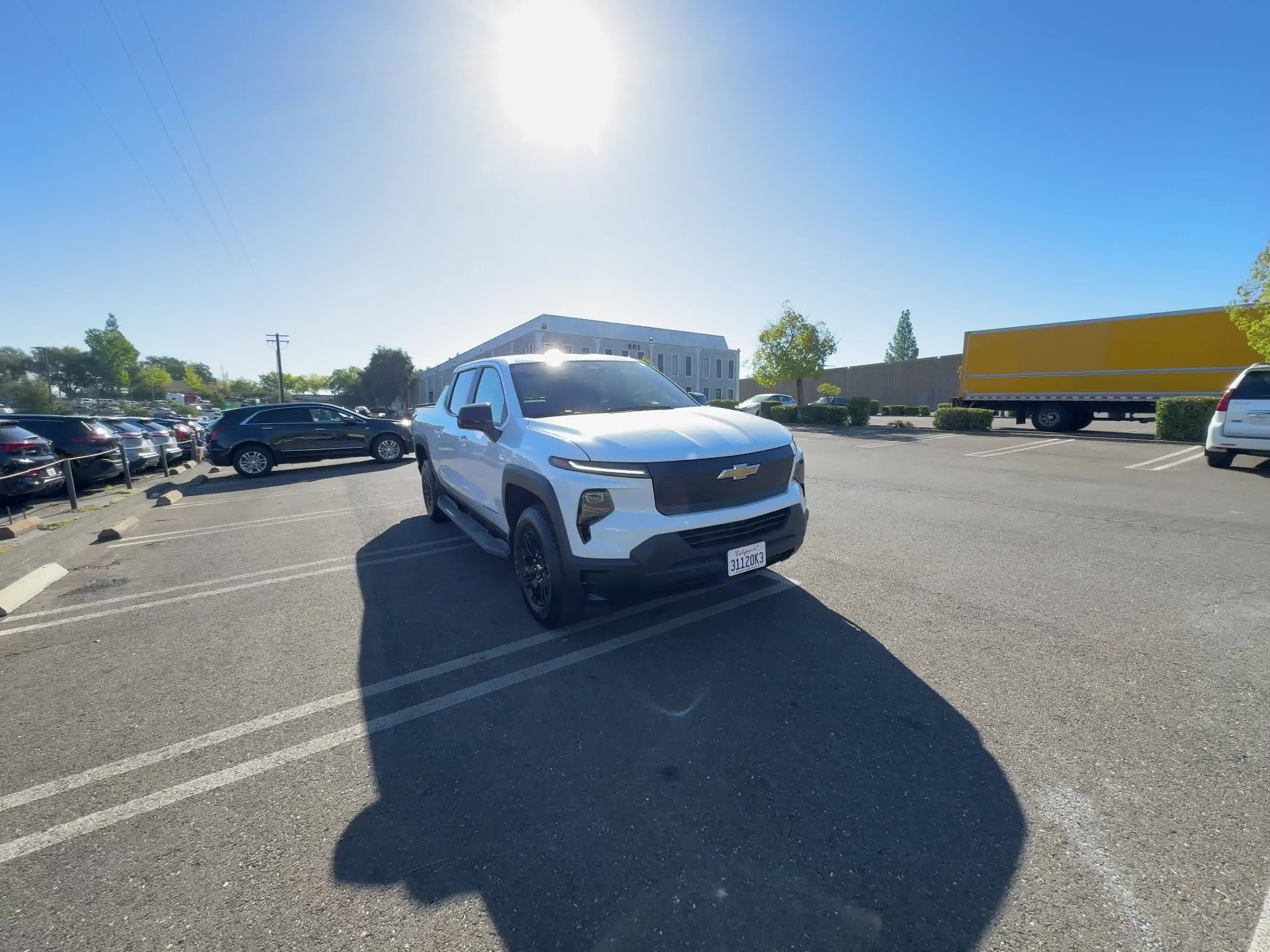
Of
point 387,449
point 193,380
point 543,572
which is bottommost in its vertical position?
point 543,572

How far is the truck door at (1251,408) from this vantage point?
8.93 meters

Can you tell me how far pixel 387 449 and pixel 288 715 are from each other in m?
12.9

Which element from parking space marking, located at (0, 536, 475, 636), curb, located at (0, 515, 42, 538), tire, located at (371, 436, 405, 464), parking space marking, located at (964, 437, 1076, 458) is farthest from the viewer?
tire, located at (371, 436, 405, 464)

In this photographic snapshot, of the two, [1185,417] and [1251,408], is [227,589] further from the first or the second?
[1185,417]

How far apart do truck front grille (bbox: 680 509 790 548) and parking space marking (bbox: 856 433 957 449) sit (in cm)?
1285

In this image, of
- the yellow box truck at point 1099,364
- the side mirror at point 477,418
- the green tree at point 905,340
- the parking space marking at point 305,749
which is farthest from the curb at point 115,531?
the green tree at point 905,340

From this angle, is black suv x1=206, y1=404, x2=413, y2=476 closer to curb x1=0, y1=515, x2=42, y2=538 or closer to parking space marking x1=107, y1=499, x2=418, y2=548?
curb x1=0, y1=515, x2=42, y2=538

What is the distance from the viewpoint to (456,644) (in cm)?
370

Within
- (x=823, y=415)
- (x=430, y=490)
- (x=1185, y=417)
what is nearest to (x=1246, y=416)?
(x=1185, y=417)

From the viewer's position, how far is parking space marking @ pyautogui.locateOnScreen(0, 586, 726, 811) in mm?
2418

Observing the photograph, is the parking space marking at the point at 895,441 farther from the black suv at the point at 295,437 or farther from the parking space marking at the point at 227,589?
the black suv at the point at 295,437

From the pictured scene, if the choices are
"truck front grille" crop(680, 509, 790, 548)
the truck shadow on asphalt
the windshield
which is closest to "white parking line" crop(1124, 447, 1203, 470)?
the windshield

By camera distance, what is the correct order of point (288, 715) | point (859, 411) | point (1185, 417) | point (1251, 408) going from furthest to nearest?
point (859, 411) < point (1185, 417) < point (1251, 408) < point (288, 715)

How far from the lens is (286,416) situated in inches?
537
